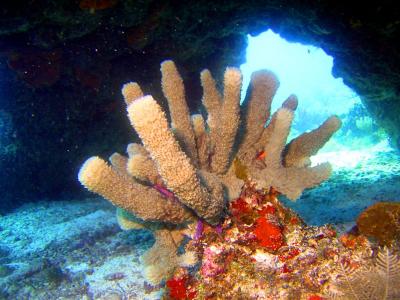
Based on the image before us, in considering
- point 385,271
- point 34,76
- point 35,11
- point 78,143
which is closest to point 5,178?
point 78,143

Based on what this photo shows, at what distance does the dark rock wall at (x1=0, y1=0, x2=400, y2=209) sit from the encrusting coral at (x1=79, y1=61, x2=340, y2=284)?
2298 millimetres

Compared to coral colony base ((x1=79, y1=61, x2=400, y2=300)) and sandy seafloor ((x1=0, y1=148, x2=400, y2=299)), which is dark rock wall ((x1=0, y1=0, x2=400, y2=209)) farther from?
coral colony base ((x1=79, y1=61, x2=400, y2=300))

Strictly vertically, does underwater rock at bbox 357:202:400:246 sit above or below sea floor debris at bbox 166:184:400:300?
above

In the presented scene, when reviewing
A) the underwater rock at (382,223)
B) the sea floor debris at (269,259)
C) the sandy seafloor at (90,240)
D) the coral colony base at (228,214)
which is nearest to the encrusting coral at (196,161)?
the coral colony base at (228,214)

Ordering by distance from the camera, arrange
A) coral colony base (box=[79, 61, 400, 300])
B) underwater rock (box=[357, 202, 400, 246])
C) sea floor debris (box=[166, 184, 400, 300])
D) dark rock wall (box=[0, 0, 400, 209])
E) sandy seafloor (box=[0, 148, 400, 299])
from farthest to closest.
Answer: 1. dark rock wall (box=[0, 0, 400, 209])
2. sandy seafloor (box=[0, 148, 400, 299])
3. underwater rock (box=[357, 202, 400, 246])
4. sea floor debris (box=[166, 184, 400, 300])
5. coral colony base (box=[79, 61, 400, 300])

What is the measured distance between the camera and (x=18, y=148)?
6641 mm

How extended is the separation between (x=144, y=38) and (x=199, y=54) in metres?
1.29

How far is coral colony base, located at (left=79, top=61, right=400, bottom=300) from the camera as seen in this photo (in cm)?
202

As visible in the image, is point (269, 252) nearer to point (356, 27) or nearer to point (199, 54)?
point (356, 27)

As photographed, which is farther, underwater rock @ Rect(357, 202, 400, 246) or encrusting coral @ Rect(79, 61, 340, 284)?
underwater rock @ Rect(357, 202, 400, 246)

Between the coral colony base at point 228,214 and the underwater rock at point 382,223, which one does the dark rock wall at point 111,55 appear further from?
the underwater rock at point 382,223

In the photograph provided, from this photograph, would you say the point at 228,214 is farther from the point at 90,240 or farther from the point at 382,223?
the point at 90,240

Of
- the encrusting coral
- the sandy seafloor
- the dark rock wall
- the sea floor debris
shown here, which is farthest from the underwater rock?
the dark rock wall

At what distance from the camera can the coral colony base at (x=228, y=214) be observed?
202cm
